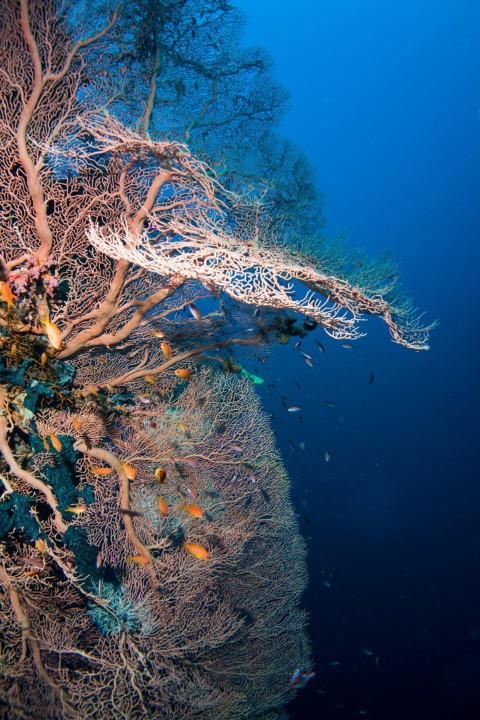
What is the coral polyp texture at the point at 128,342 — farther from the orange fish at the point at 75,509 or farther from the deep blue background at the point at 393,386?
the deep blue background at the point at 393,386

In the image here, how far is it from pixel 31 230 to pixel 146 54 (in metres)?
2.64

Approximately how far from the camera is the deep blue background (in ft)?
53.4

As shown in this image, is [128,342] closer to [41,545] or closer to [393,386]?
[41,545]

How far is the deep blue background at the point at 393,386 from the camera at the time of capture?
16281 mm

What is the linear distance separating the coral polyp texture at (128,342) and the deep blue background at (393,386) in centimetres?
225

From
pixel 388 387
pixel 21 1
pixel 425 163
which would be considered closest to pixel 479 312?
pixel 388 387

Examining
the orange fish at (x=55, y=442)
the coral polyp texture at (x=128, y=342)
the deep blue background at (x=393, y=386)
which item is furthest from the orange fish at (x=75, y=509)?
the deep blue background at (x=393, y=386)

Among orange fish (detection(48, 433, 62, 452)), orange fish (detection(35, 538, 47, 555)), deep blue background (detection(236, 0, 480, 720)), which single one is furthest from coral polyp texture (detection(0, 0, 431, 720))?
deep blue background (detection(236, 0, 480, 720))

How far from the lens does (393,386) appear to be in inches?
1719

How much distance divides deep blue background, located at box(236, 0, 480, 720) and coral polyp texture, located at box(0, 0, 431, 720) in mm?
2253

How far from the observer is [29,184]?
3.43 metres

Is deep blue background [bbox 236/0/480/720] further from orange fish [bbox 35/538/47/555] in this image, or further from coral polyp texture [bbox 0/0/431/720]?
orange fish [bbox 35/538/47/555]

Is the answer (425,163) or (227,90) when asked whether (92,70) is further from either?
(425,163)

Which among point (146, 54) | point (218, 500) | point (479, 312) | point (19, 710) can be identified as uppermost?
point (479, 312)
